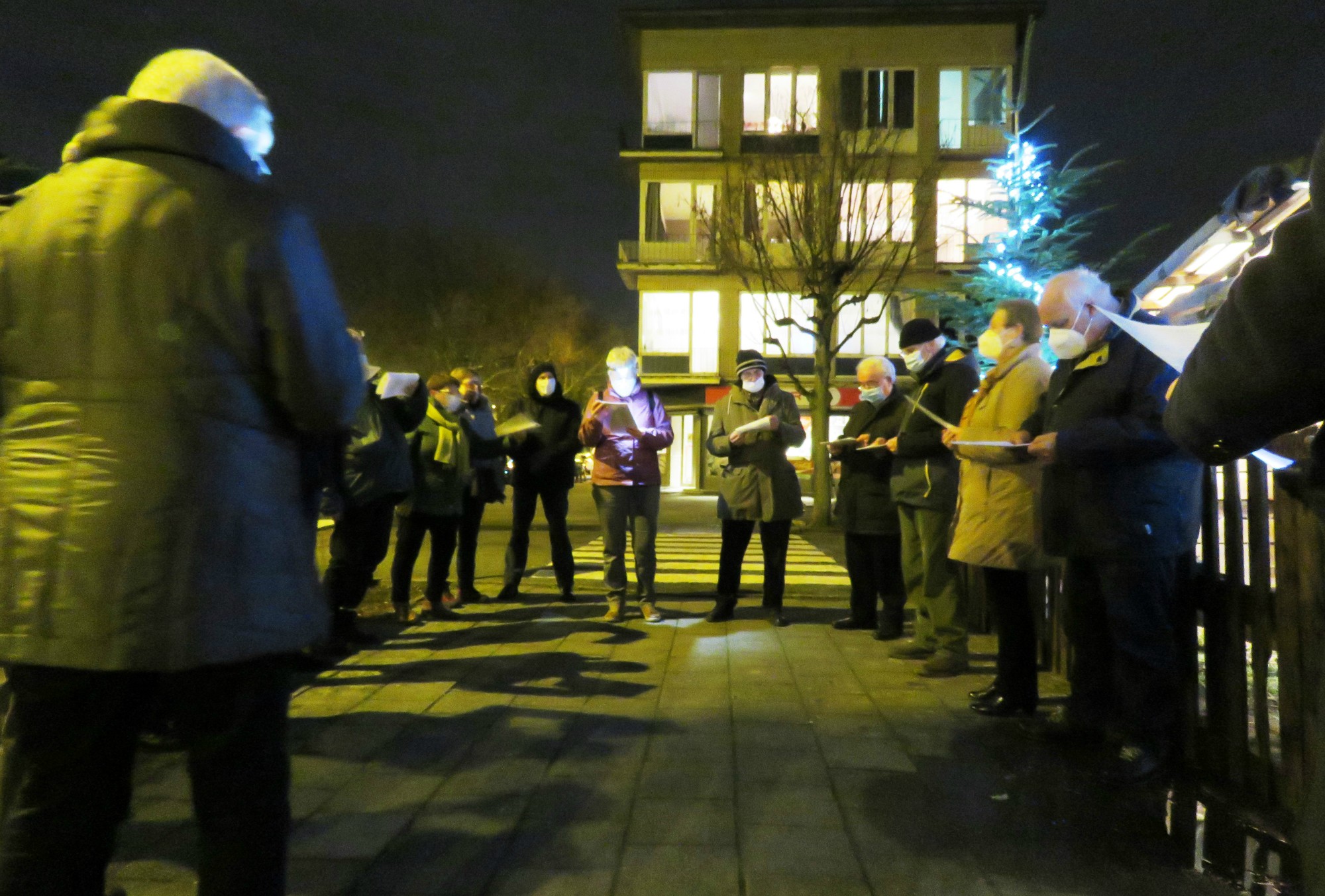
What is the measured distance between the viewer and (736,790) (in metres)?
3.59

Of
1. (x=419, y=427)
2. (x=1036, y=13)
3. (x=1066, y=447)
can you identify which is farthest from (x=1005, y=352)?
(x=1036, y=13)

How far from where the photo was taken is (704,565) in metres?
11.1

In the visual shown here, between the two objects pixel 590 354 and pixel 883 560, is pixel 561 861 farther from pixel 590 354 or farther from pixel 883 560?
pixel 590 354

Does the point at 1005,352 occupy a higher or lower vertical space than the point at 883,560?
higher

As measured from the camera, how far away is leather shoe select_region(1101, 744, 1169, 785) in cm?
371

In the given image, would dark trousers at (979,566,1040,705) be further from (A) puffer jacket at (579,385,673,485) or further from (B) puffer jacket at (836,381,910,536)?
(A) puffer jacket at (579,385,673,485)

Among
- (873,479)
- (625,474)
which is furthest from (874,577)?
(625,474)

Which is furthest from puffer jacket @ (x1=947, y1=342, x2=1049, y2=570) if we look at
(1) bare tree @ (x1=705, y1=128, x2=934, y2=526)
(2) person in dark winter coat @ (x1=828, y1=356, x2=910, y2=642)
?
(1) bare tree @ (x1=705, y1=128, x2=934, y2=526)

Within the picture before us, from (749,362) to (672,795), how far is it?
4448 millimetres

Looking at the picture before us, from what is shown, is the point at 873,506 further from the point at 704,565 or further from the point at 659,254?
the point at 659,254

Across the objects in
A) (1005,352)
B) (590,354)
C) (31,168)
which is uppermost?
(590,354)

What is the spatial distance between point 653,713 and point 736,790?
1.11 metres

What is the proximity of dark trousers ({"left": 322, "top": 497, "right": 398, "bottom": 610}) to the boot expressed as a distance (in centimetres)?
262

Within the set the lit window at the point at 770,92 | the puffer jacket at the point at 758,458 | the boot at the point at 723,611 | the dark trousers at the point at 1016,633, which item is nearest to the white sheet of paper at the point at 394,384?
the puffer jacket at the point at 758,458
